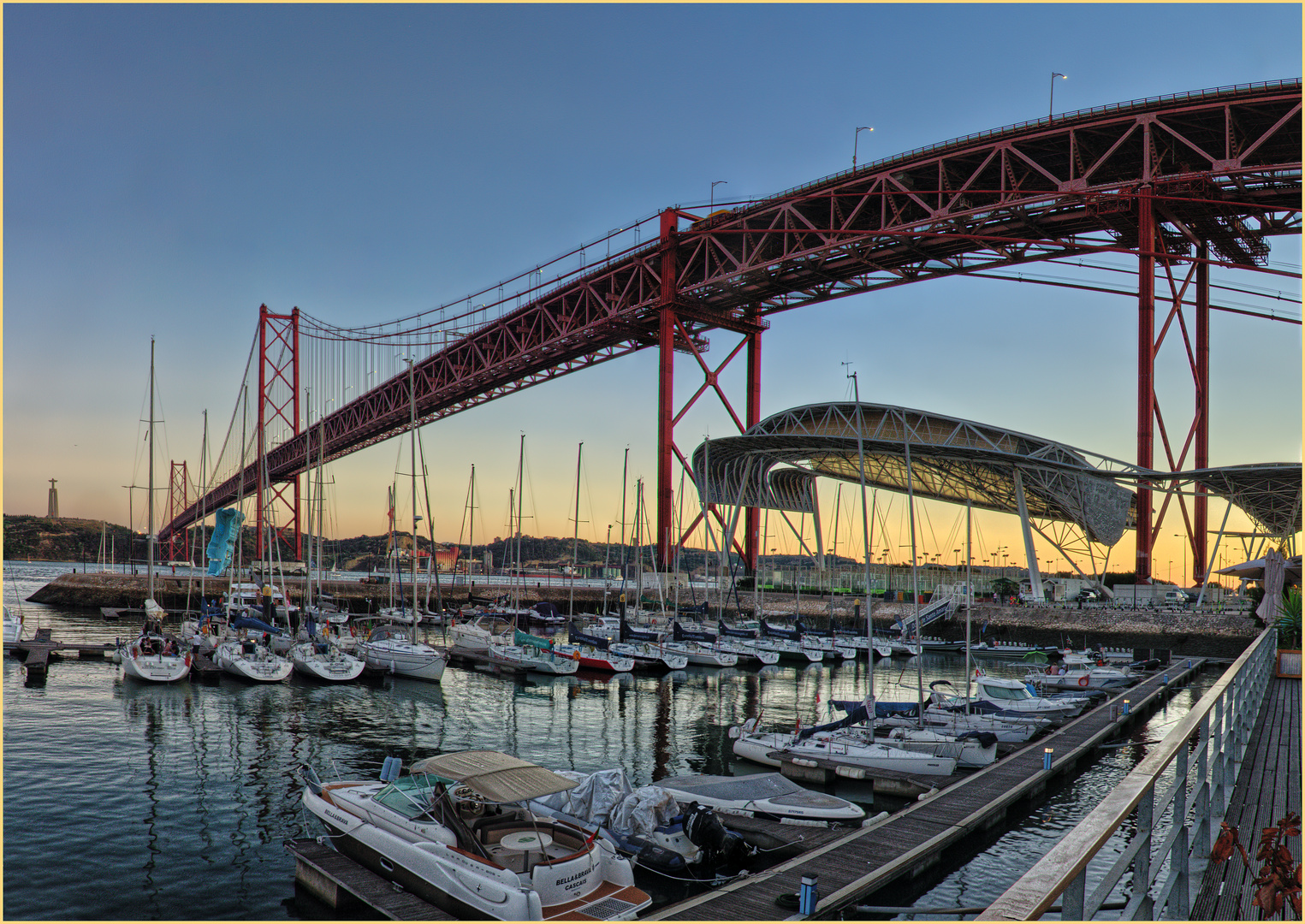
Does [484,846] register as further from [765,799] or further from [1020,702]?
[1020,702]

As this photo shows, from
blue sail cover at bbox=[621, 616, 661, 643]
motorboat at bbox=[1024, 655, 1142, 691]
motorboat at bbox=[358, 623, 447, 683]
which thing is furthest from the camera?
blue sail cover at bbox=[621, 616, 661, 643]

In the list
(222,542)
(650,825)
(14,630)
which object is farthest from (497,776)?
(222,542)

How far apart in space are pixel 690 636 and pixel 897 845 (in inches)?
1345

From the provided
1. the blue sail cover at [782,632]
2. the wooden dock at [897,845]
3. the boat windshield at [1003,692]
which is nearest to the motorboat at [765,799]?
the wooden dock at [897,845]

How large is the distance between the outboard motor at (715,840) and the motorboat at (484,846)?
174 centimetres

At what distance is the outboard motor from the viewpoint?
47.6 ft

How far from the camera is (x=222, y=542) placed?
236 feet

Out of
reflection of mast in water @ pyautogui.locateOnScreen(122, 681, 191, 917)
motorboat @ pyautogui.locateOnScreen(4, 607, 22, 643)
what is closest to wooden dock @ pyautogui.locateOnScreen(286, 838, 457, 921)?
reflection of mast in water @ pyautogui.locateOnScreen(122, 681, 191, 917)

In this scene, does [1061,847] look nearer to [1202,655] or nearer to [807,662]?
[807,662]

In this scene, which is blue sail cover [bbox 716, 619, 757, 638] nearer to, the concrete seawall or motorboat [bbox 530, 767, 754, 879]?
the concrete seawall

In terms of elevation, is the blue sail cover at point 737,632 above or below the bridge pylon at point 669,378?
below

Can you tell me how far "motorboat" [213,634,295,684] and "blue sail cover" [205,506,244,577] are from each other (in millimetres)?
33909

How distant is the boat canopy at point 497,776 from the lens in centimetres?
1282

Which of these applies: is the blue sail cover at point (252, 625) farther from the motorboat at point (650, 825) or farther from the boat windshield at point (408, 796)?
the motorboat at point (650, 825)
